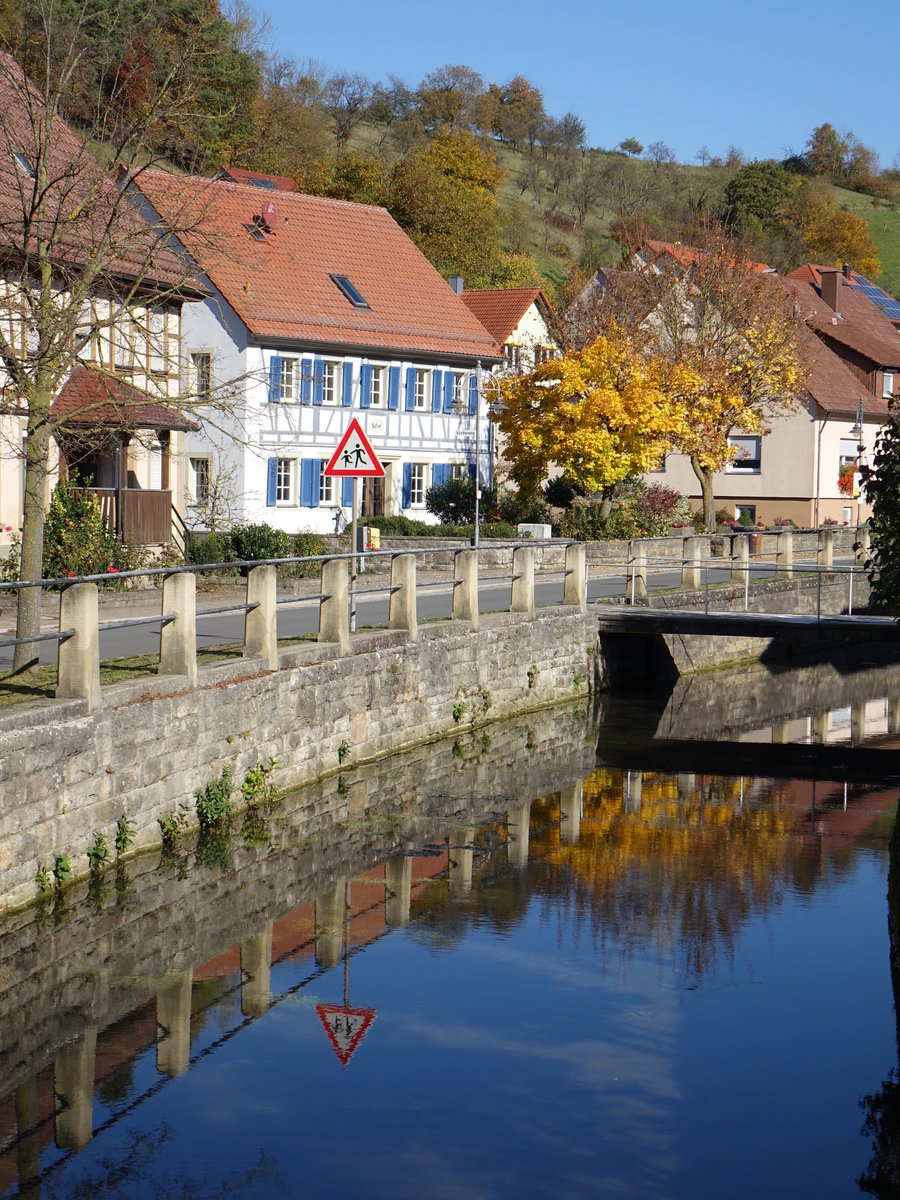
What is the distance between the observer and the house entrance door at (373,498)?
47031mm

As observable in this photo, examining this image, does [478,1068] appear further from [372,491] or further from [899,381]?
[899,381]

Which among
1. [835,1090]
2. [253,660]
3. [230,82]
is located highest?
[230,82]

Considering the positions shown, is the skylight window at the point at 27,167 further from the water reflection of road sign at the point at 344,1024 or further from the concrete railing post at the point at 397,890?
the water reflection of road sign at the point at 344,1024

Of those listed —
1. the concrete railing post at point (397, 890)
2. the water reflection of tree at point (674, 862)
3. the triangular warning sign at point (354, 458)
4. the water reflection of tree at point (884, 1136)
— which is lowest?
the water reflection of tree at point (884, 1136)

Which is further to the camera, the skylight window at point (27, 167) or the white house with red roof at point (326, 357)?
the white house with red roof at point (326, 357)

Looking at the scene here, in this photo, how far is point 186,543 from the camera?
33.9 metres

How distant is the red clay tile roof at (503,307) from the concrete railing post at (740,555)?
2547 centimetres

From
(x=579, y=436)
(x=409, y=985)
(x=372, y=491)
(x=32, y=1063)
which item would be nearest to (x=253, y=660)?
(x=409, y=985)

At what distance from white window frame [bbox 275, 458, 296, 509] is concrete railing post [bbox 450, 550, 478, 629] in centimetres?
2259

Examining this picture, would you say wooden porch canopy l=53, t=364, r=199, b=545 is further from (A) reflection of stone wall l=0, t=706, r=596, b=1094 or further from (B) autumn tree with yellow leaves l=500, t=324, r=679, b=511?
(A) reflection of stone wall l=0, t=706, r=596, b=1094

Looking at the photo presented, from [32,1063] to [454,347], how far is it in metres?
40.4

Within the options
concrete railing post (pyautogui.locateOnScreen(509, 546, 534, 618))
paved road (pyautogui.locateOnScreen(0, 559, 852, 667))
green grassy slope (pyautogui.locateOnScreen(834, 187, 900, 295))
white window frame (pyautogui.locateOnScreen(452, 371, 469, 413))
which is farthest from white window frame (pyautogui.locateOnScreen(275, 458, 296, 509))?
green grassy slope (pyautogui.locateOnScreen(834, 187, 900, 295))

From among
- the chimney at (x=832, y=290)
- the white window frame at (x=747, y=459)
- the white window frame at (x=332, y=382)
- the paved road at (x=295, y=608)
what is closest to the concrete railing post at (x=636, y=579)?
the paved road at (x=295, y=608)

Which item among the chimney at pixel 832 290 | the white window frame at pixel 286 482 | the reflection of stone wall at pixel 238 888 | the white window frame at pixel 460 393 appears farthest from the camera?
the chimney at pixel 832 290
